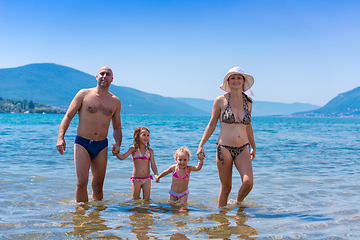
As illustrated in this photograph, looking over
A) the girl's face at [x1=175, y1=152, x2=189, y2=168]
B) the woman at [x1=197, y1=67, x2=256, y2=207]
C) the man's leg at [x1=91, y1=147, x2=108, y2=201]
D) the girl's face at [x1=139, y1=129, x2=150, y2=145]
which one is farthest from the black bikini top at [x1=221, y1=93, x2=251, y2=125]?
the man's leg at [x1=91, y1=147, x2=108, y2=201]

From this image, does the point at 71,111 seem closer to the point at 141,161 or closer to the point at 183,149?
the point at 141,161

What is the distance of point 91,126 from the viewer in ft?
19.4

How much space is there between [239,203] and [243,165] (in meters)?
1.17

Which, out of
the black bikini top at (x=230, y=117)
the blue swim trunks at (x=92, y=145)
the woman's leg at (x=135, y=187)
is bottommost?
the woman's leg at (x=135, y=187)

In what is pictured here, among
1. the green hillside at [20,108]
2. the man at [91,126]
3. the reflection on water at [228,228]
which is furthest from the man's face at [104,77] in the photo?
the green hillside at [20,108]

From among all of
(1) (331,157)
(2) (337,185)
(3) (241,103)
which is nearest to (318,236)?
(3) (241,103)

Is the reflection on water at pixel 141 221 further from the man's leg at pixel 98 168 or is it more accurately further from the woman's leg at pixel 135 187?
the man's leg at pixel 98 168

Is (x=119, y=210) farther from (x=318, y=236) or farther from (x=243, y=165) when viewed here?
(x=318, y=236)

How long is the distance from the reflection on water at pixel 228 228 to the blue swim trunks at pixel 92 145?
7.74ft

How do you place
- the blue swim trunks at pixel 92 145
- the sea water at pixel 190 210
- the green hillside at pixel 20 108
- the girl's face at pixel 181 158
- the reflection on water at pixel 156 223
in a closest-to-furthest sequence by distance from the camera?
the reflection on water at pixel 156 223, the sea water at pixel 190 210, the blue swim trunks at pixel 92 145, the girl's face at pixel 181 158, the green hillside at pixel 20 108

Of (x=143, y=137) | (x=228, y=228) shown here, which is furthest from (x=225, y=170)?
(x=143, y=137)

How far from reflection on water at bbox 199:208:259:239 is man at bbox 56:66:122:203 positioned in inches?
92.8

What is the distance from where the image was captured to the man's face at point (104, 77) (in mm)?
5977

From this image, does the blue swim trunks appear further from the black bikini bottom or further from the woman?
the black bikini bottom
